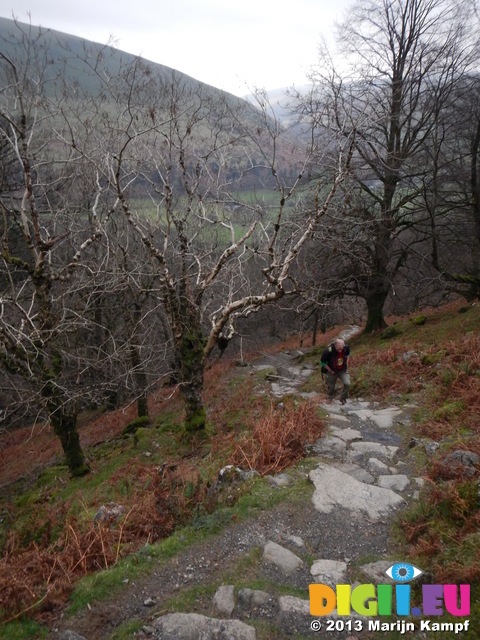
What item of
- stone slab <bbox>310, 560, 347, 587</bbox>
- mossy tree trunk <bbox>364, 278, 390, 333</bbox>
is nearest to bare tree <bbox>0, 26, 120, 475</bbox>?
stone slab <bbox>310, 560, 347, 587</bbox>

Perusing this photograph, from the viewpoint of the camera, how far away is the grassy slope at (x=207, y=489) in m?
3.87

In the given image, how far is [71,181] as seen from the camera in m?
11.5

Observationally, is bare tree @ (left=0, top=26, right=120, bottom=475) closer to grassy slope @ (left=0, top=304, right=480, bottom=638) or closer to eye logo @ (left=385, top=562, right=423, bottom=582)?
grassy slope @ (left=0, top=304, right=480, bottom=638)

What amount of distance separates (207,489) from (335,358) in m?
5.16

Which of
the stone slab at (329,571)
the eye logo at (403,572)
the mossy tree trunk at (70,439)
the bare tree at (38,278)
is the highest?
the bare tree at (38,278)

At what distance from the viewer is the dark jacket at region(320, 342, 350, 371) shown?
9.30m

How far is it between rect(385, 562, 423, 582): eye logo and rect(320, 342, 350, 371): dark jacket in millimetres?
5859

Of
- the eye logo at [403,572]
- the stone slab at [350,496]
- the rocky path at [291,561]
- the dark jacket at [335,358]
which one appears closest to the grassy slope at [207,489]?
the eye logo at [403,572]

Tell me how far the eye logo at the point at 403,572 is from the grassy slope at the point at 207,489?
114 mm

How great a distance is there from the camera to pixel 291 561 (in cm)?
394

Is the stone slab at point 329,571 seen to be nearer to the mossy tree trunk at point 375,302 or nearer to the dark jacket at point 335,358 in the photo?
the dark jacket at point 335,358

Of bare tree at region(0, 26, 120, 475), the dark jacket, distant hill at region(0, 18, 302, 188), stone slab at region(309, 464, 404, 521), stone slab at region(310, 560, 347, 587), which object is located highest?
distant hill at region(0, 18, 302, 188)

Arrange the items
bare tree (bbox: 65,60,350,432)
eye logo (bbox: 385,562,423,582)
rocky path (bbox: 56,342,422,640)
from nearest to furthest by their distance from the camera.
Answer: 1. rocky path (bbox: 56,342,422,640)
2. eye logo (bbox: 385,562,423,582)
3. bare tree (bbox: 65,60,350,432)

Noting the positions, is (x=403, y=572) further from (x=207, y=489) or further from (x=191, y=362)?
(x=191, y=362)
